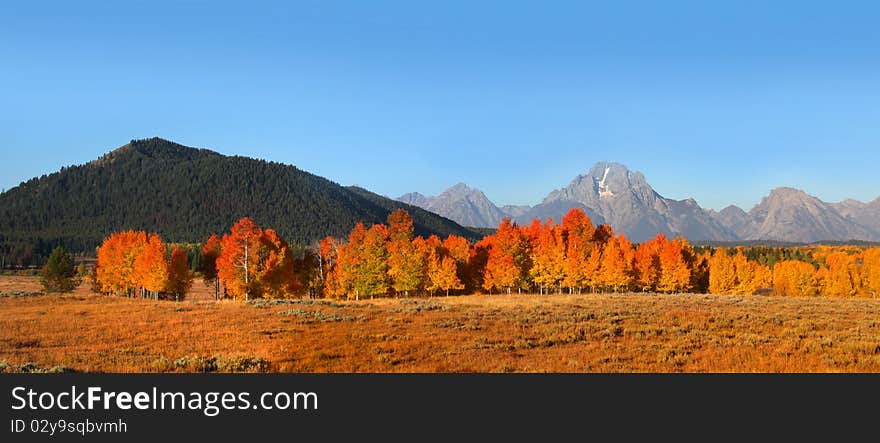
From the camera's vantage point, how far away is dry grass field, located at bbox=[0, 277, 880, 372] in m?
17.1

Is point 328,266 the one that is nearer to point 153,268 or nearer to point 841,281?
point 153,268

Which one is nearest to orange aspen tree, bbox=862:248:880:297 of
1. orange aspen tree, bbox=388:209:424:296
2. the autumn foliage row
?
orange aspen tree, bbox=388:209:424:296

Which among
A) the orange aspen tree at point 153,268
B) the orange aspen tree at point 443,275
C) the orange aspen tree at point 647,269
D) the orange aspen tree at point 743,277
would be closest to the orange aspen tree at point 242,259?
the orange aspen tree at point 153,268

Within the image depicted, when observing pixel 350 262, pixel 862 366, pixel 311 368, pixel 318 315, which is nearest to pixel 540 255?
pixel 350 262

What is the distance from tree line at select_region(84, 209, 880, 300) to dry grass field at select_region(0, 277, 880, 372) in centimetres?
2131

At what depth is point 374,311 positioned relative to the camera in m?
37.6

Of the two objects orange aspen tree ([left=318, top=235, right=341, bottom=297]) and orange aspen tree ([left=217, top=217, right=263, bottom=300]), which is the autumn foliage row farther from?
orange aspen tree ([left=318, top=235, right=341, bottom=297])

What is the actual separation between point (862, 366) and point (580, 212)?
6074cm

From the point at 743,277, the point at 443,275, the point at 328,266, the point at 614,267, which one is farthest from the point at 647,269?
the point at 328,266

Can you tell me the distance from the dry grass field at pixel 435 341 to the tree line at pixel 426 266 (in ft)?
69.9

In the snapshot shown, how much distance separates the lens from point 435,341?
22312 millimetres

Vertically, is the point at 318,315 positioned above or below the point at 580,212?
below

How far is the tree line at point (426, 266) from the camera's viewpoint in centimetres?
5753

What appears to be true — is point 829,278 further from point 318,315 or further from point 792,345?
point 318,315
